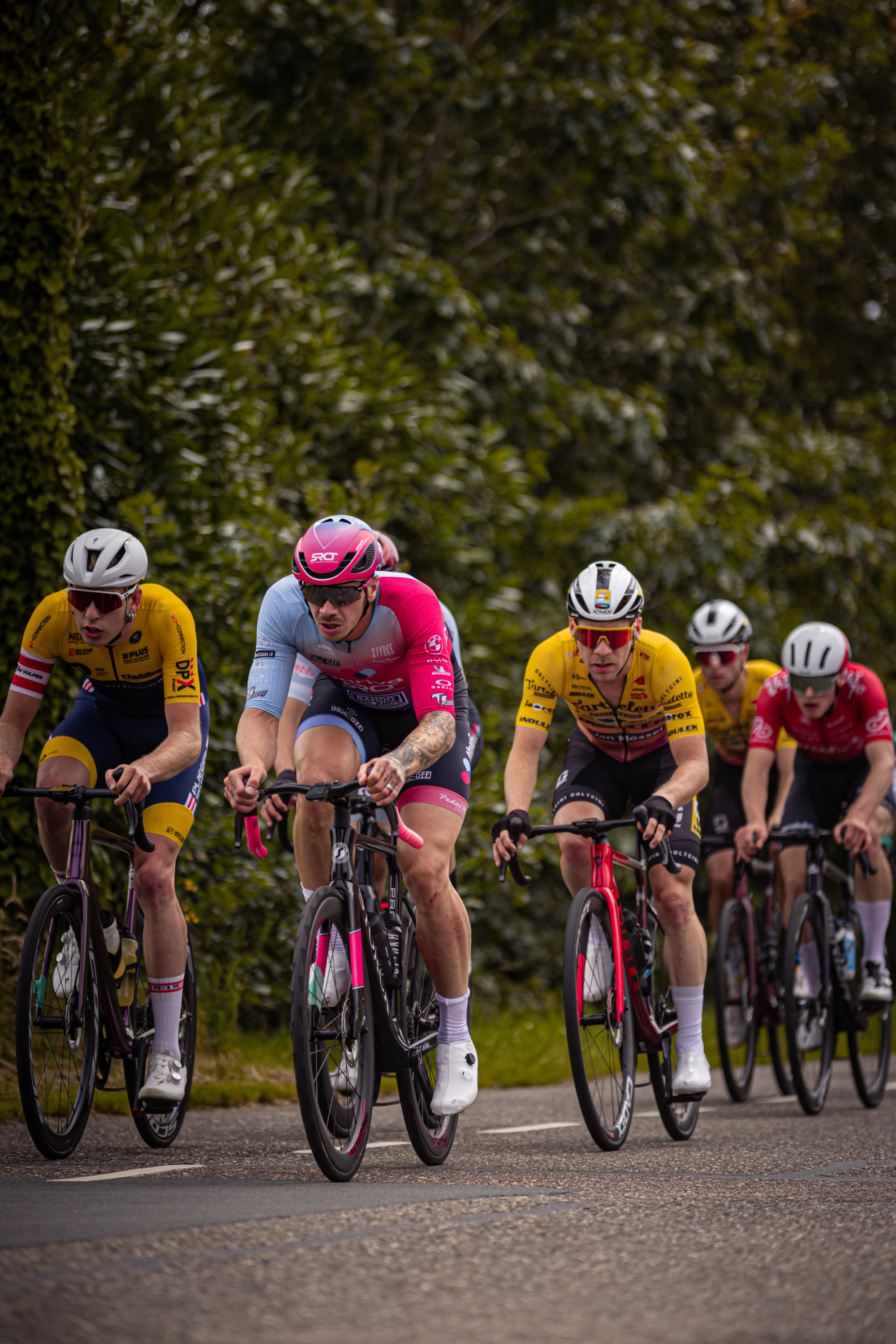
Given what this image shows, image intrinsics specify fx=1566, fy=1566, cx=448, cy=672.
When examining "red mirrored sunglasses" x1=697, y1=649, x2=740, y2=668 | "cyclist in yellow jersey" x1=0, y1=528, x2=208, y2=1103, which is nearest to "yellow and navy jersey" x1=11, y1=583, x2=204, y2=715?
"cyclist in yellow jersey" x1=0, y1=528, x2=208, y2=1103

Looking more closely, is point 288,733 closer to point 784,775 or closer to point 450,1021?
point 450,1021

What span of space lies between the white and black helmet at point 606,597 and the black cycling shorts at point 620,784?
872 millimetres

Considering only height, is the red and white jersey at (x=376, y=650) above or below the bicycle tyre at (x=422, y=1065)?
above

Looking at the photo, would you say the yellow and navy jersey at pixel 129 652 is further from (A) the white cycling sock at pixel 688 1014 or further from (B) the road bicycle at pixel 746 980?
(B) the road bicycle at pixel 746 980

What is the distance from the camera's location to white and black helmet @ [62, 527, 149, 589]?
5953mm

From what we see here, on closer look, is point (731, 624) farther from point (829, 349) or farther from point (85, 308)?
point (829, 349)

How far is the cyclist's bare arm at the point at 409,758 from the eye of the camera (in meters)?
5.06

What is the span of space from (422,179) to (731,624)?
337 inches

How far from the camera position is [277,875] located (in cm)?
1021

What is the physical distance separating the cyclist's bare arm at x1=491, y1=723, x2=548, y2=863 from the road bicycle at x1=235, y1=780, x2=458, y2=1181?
31.8 inches

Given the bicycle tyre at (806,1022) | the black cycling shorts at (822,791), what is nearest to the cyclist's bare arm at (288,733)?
the bicycle tyre at (806,1022)

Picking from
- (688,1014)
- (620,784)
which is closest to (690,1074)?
(688,1014)

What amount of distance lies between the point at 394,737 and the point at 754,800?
144 inches

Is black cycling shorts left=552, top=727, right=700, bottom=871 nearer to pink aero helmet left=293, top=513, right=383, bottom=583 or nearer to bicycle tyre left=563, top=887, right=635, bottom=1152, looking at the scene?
bicycle tyre left=563, top=887, right=635, bottom=1152
